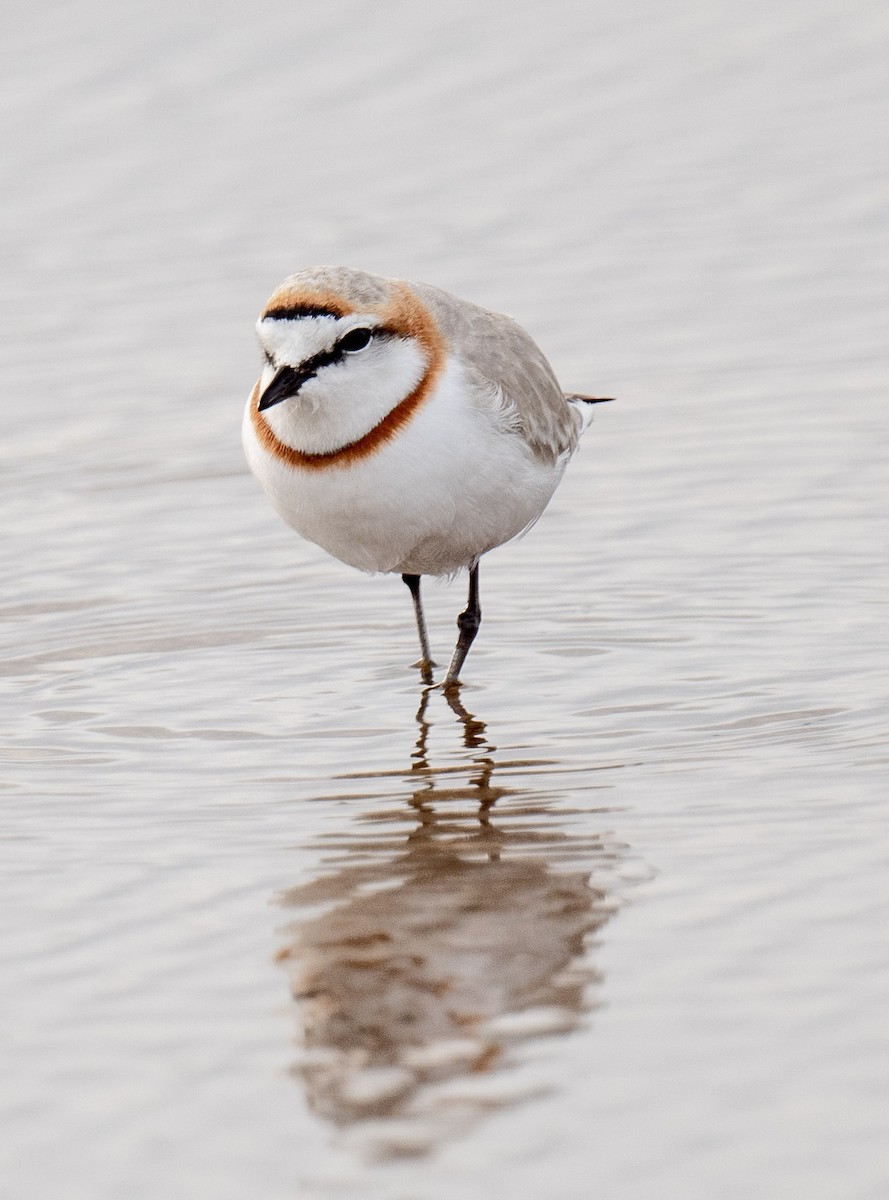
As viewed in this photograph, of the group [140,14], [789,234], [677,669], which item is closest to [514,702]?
[677,669]

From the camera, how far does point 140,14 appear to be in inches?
→ 591

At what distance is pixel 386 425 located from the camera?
20.3 feet

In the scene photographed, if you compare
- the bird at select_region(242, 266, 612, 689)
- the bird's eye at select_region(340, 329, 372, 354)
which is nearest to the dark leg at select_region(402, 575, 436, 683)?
the bird at select_region(242, 266, 612, 689)

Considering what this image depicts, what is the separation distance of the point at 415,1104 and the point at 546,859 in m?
1.39

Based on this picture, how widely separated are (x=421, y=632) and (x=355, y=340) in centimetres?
145

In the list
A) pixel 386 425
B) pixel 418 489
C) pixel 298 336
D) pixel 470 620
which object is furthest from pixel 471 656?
pixel 298 336

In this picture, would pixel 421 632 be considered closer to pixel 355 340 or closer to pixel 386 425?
pixel 386 425

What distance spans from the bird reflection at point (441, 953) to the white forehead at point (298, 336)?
1.28m

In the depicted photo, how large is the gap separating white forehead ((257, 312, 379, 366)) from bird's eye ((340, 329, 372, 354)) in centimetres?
5

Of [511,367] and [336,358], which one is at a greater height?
[336,358]

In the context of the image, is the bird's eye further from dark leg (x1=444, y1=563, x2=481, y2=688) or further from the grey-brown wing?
dark leg (x1=444, y1=563, x2=481, y2=688)

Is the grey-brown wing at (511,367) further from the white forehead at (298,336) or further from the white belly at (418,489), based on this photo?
the white forehead at (298,336)

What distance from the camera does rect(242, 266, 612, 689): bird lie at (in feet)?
19.6

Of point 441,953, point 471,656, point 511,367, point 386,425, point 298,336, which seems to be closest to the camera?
point 441,953
